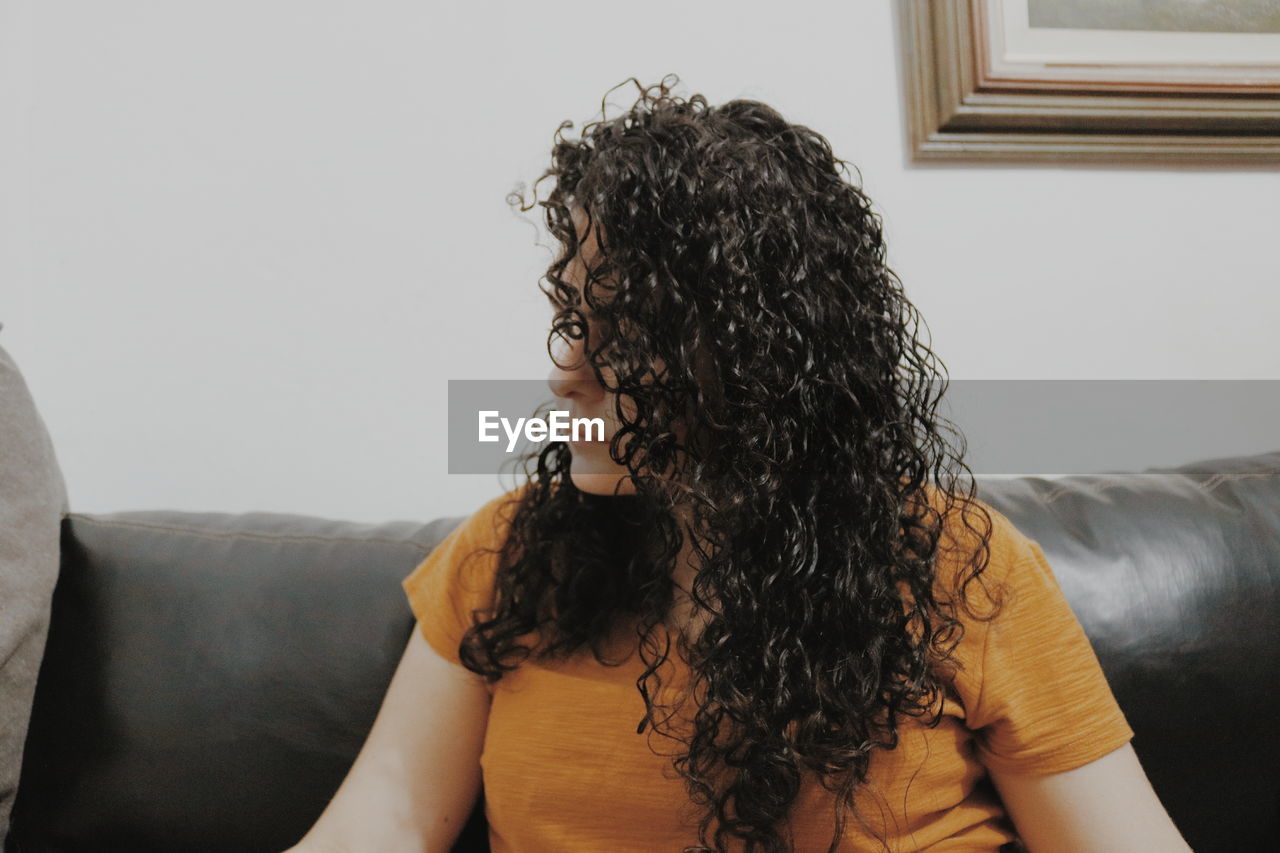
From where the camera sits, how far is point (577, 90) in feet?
3.59

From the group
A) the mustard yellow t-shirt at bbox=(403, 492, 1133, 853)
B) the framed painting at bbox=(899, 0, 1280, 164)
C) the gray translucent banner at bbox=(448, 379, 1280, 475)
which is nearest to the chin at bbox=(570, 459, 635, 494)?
the mustard yellow t-shirt at bbox=(403, 492, 1133, 853)

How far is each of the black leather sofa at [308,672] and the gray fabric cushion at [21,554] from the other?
55 millimetres

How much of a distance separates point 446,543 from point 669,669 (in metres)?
0.29

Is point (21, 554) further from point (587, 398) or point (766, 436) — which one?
point (766, 436)

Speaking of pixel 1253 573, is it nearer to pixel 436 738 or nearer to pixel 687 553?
pixel 687 553

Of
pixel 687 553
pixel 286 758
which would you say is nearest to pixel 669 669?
pixel 687 553

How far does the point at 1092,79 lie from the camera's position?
3.62ft

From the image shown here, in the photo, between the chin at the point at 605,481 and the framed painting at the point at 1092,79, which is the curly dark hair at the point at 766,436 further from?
the framed painting at the point at 1092,79

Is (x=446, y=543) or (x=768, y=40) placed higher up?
(x=768, y=40)

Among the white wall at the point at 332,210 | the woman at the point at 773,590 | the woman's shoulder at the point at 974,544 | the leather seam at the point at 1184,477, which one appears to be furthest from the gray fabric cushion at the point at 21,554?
the leather seam at the point at 1184,477

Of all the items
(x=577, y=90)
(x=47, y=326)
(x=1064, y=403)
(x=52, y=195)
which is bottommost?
(x=1064, y=403)

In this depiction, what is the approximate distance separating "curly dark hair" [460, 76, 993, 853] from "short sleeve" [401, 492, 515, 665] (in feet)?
0.65

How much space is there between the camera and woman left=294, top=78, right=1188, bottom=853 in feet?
2.18

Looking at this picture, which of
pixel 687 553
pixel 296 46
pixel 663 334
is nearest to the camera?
pixel 663 334
